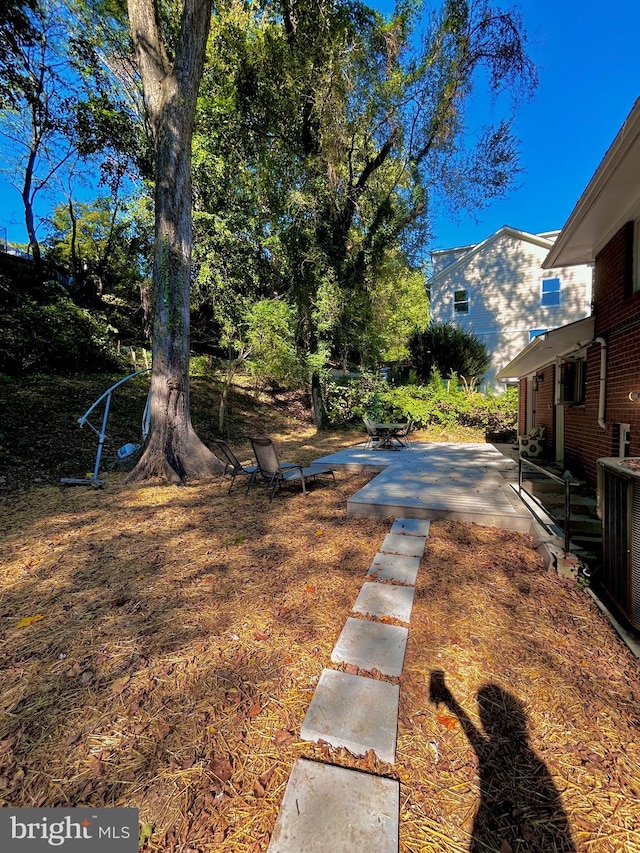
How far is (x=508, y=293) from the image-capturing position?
61.2ft

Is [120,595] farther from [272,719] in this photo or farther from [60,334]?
[60,334]

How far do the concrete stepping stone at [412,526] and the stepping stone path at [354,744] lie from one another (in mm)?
1334

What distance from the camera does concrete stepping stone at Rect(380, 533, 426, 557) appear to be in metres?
3.63

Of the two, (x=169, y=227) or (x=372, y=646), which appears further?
(x=169, y=227)

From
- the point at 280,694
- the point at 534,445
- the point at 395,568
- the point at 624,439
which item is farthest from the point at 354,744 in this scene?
the point at 534,445

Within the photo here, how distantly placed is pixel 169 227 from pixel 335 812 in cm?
793

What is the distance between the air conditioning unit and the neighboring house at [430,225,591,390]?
681 inches

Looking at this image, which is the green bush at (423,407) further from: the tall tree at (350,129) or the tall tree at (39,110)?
the tall tree at (39,110)

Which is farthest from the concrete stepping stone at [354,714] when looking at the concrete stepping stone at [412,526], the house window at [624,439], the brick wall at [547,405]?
the brick wall at [547,405]

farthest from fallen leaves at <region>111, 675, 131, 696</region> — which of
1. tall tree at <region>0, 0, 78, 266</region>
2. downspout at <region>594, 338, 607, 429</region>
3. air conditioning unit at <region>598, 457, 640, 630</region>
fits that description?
tall tree at <region>0, 0, 78, 266</region>

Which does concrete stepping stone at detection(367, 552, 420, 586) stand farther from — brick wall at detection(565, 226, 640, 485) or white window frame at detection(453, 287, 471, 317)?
white window frame at detection(453, 287, 471, 317)

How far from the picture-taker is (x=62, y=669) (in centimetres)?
214

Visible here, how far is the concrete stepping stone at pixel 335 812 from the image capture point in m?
1.27

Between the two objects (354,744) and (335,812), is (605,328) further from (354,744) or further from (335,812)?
(335,812)
